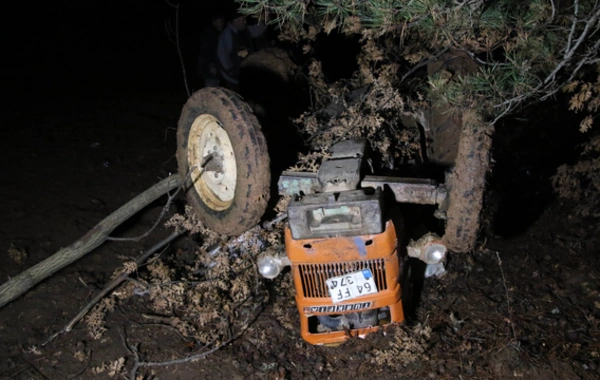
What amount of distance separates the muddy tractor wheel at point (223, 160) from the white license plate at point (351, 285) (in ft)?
2.42

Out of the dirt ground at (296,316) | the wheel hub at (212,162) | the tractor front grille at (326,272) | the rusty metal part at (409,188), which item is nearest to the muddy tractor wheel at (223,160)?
the wheel hub at (212,162)

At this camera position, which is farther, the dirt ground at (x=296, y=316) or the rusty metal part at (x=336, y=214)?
the dirt ground at (x=296, y=316)

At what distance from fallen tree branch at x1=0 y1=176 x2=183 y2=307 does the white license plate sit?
168cm

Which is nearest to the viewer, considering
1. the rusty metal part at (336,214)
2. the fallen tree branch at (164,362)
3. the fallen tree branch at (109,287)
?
the rusty metal part at (336,214)

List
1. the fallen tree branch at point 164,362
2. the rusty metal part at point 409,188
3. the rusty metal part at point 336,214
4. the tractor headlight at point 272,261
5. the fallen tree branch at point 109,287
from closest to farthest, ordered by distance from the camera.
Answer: the rusty metal part at point 336,214 → the rusty metal part at point 409,188 → the tractor headlight at point 272,261 → the fallen tree branch at point 164,362 → the fallen tree branch at point 109,287

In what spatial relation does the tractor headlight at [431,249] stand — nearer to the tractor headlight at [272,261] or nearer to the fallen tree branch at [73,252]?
the tractor headlight at [272,261]

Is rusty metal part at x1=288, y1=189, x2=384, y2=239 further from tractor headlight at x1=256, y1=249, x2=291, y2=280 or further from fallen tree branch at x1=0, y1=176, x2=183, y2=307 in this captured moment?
fallen tree branch at x1=0, y1=176, x2=183, y2=307

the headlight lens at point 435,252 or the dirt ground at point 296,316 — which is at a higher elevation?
the headlight lens at point 435,252

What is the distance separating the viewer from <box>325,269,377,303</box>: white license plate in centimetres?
334

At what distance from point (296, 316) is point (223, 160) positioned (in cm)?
155

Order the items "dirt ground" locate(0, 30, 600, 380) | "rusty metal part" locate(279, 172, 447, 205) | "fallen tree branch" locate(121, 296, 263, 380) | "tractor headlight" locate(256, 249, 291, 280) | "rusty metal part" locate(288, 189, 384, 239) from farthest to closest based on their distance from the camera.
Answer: "fallen tree branch" locate(121, 296, 263, 380), "dirt ground" locate(0, 30, 600, 380), "tractor headlight" locate(256, 249, 291, 280), "rusty metal part" locate(279, 172, 447, 205), "rusty metal part" locate(288, 189, 384, 239)

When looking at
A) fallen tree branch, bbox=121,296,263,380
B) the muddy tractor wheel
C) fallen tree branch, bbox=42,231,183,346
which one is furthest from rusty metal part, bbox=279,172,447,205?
fallen tree branch, bbox=42,231,183,346

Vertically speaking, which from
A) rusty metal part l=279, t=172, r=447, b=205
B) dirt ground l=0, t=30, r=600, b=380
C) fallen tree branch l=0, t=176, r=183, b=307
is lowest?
dirt ground l=0, t=30, r=600, b=380

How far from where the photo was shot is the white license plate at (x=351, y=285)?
3.34 metres
